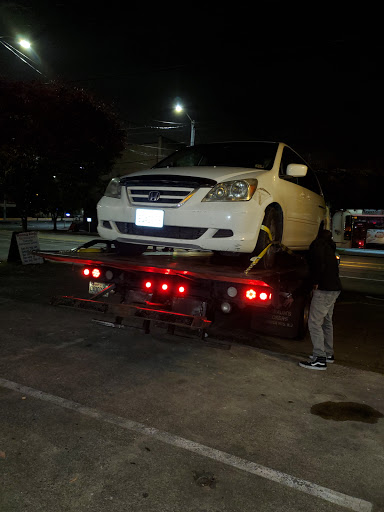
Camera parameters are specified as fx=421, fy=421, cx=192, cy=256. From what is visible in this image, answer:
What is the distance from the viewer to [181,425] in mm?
3426

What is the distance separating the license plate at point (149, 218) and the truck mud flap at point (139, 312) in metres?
1.03

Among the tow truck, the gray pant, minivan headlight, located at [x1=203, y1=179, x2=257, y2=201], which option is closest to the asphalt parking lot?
the gray pant

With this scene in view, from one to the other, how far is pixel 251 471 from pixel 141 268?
281cm

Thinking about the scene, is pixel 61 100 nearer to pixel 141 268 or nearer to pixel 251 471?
pixel 141 268

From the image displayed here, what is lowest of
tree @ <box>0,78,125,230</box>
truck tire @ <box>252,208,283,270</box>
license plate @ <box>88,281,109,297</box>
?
license plate @ <box>88,281,109,297</box>

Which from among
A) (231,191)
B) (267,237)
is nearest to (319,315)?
(267,237)

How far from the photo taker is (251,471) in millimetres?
2830

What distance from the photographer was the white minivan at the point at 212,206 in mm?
4562

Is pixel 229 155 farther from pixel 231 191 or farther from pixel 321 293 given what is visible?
pixel 321 293

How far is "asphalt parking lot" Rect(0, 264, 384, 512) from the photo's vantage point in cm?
258

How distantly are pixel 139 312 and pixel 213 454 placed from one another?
2344mm

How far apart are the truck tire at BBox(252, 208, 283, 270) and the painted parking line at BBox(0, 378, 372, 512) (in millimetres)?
2378

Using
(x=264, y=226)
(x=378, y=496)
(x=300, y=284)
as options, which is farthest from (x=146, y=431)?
(x=300, y=284)

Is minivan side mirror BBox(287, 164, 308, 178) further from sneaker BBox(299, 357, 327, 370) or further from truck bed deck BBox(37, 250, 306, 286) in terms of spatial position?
sneaker BBox(299, 357, 327, 370)
